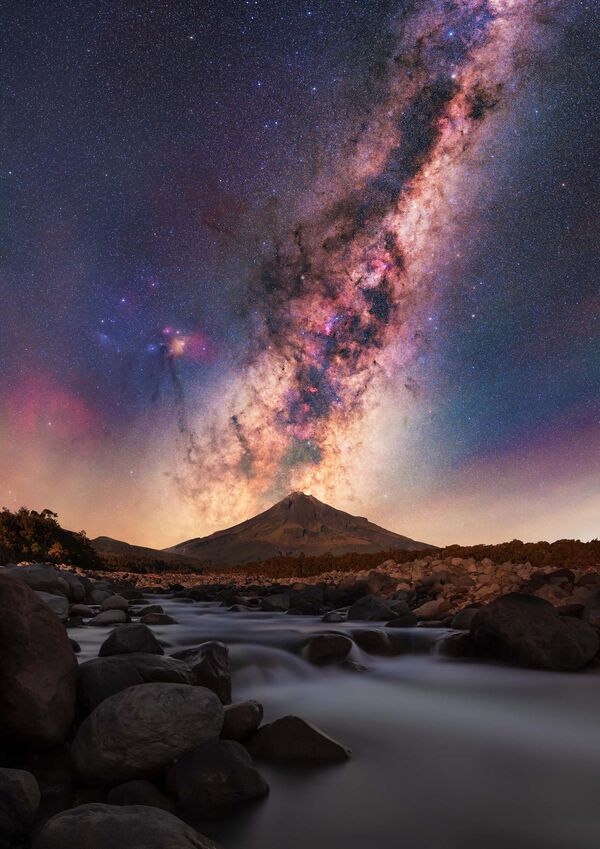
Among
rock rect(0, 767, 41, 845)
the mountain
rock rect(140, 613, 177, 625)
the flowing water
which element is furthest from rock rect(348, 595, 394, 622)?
the mountain

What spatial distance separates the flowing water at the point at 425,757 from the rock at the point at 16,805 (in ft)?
3.22

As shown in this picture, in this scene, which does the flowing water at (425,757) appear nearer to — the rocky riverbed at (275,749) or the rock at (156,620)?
the rocky riverbed at (275,749)

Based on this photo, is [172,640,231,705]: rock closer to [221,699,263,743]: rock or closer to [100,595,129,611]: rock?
[221,699,263,743]: rock

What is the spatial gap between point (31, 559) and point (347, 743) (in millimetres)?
22075

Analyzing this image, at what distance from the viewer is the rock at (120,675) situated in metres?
4.45

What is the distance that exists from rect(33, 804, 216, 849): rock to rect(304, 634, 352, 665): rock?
236 inches

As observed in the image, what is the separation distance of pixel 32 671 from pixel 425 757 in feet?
11.1

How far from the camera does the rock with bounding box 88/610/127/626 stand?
9891mm

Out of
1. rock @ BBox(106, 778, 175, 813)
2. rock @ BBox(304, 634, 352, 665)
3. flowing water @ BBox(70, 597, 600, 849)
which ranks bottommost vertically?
flowing water @ BBox(70, 597, 600, 849)

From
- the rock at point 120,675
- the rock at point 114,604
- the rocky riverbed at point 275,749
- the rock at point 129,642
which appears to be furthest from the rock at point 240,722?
the rock at point 114,604

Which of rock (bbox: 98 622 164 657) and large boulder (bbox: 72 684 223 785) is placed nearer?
large boulder (bbox: 72 684 223 785)

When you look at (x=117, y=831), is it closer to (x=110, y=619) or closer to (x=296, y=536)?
(x=110, y=619)

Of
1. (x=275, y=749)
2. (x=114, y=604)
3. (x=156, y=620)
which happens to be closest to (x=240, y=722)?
(x=275, y=749)

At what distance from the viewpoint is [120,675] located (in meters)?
4.56
